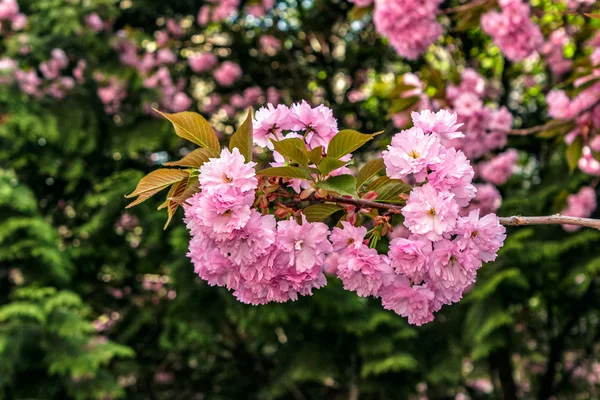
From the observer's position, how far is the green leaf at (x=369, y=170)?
97 centimetres

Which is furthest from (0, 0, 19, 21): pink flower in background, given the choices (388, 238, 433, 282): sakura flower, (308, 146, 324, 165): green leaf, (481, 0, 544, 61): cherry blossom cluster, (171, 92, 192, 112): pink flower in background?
(388, 238, 433, 282): sakura flower

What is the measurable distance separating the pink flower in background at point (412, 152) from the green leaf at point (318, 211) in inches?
4.0

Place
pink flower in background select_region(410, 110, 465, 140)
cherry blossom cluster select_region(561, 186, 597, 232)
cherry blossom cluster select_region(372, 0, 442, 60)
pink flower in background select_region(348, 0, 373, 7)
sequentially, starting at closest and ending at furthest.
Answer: pink flower in background select_region(410, 110, 465, 140), cherry blossom cluster select_region(372, 0, 442, 60), pink flower in background select_region(348, 0, 373, 7), cherry blossom cluster select_region(561, 186, 597, 232)

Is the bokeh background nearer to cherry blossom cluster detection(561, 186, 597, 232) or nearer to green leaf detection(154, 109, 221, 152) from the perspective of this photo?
cherry blossom cluster detection(561, 186, 597, 232)

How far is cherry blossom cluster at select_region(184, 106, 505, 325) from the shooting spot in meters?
0.87

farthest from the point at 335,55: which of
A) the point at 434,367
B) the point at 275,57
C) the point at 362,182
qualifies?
the point at 362,182

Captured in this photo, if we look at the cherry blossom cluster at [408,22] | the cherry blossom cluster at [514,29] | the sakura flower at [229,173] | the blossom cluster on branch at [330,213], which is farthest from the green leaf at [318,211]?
the cherry blossom cluster at [514,29]

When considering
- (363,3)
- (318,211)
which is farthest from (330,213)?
(363,3)

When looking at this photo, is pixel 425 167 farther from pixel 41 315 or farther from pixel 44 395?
pixel 44 395

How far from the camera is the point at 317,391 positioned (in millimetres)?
4461

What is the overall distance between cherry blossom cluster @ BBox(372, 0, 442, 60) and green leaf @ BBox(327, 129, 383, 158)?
1.83m

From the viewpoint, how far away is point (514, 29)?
2.76 meters

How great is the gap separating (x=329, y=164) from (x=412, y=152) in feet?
0.37

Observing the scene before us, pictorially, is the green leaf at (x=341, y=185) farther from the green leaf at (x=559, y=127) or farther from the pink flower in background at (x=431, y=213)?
the green leaf at (x=559, y=127)
